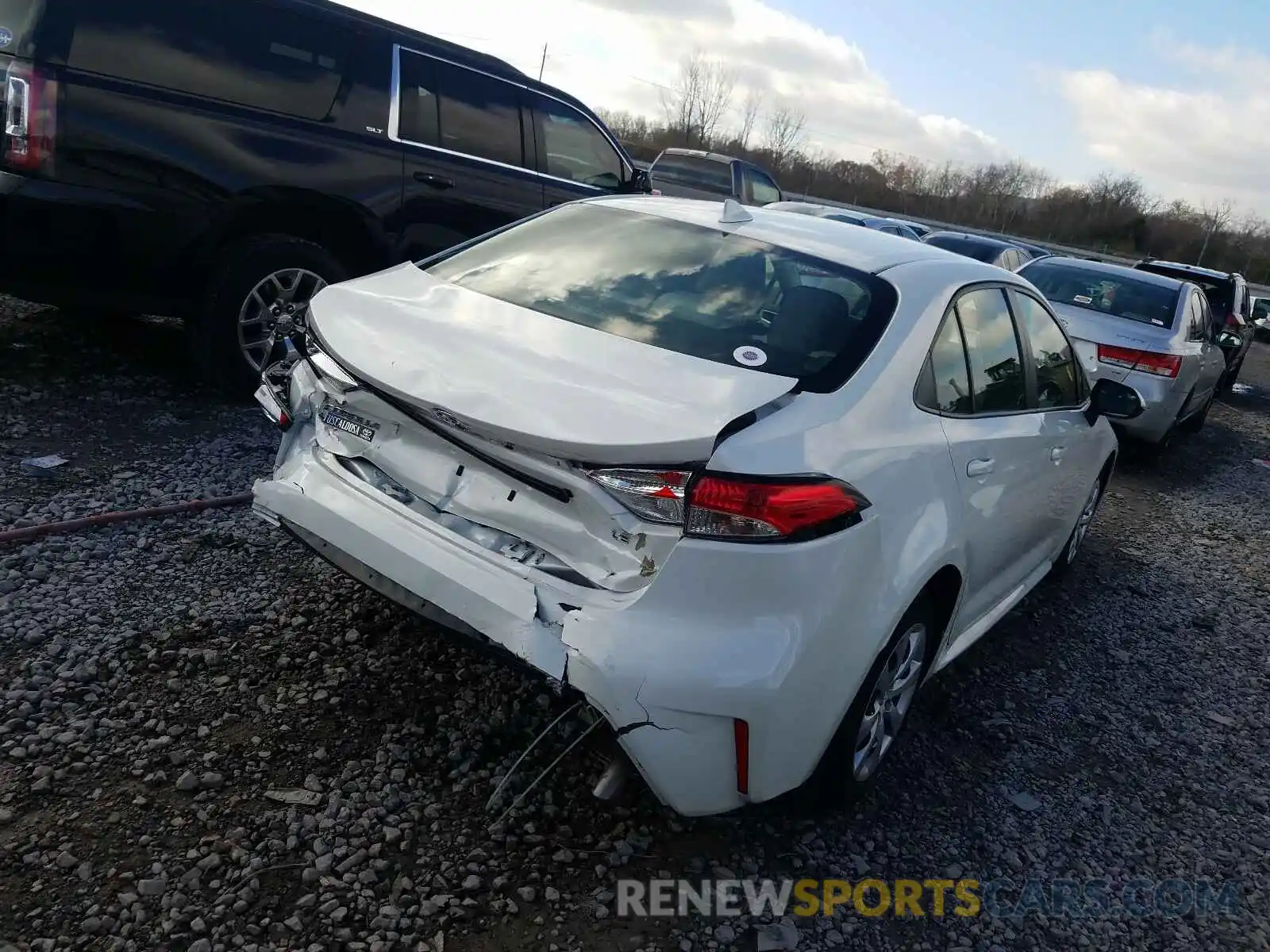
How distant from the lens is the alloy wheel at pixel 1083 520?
514cm

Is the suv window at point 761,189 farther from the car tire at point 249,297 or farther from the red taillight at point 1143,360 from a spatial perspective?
the car tire at point 249,297

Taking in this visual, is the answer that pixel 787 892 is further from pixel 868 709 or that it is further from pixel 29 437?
pixel 29 437

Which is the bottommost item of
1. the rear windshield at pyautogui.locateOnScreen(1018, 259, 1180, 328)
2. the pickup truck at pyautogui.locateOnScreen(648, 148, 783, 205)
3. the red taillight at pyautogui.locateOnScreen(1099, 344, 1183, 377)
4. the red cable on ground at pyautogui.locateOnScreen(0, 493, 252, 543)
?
the red cable on ground at pyautogui.locateOnScreen(0, 493, 252, 543)

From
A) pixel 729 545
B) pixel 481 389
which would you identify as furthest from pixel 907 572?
pixel 481 389

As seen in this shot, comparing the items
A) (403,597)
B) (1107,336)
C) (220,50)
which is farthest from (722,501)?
(1107,336)

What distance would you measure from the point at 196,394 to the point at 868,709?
4.09 m

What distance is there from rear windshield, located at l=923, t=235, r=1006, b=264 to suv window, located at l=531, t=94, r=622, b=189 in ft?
30.1

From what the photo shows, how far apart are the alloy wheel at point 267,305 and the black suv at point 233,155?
1cm

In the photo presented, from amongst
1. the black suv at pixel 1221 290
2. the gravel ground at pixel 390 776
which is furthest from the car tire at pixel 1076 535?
the black suv at pixel 1221 290

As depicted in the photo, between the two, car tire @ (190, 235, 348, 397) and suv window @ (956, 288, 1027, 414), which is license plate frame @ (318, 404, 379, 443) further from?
car tire @ (190, 235, 348, 397)

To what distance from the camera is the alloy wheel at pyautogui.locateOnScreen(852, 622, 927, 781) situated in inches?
110

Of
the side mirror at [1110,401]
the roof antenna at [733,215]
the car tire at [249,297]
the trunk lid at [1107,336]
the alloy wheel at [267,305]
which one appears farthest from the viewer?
the trunk lid at [1107,336]

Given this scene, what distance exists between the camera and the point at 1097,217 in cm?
6638

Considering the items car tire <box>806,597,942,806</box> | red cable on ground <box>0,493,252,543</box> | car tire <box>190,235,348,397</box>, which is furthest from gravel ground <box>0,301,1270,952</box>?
car tire <box>190,235,348,397</box>
